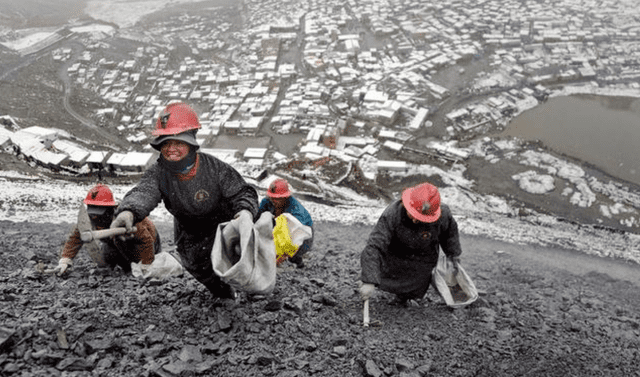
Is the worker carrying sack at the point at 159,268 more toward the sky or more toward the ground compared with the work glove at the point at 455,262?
more toward the sky

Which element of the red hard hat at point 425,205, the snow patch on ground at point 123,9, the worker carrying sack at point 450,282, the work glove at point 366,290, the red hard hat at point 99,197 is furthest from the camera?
the snow patch on ground at point 123,9

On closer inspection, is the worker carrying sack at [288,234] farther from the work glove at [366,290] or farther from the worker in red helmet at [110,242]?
the worker in red helmet at [110,242]

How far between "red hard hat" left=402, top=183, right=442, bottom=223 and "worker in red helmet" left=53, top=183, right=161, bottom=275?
2.57 meters

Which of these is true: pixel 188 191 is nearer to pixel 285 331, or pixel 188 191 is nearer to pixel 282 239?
pixel 285 331

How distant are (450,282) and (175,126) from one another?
10.2 ft

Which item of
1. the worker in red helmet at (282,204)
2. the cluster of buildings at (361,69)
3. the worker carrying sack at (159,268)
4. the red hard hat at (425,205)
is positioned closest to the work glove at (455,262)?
the red hard hat at (425,205)

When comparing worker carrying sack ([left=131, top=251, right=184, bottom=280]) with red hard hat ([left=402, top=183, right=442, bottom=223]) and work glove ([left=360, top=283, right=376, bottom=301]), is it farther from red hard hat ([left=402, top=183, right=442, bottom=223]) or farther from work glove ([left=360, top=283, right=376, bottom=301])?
red hard hat ([left=402, top=183, right=442, bottom=223])

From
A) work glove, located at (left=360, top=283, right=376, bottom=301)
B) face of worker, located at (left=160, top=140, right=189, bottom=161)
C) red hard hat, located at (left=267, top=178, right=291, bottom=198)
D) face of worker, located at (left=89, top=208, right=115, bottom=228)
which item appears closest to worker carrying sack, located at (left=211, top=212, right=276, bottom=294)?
face of worker, located at (left=160, top=140, right=189, bottom=161)

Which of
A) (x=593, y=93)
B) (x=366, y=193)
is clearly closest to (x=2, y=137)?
(x=366, y=193)

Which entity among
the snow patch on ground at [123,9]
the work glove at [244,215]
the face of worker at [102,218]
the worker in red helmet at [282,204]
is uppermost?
the work glove at [244,215]

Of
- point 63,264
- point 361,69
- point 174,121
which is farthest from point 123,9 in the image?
point 174,121

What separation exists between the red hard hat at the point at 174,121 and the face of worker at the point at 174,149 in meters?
0.10

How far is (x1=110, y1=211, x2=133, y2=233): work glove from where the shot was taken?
7.86 feet

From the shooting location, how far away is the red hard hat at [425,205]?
3029 millimetres
